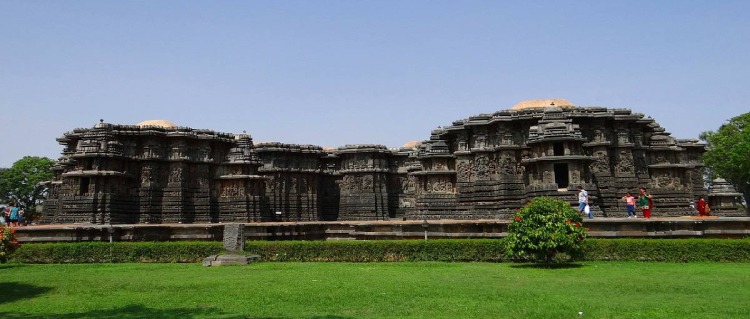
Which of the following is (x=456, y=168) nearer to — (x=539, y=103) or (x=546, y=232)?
(x=539, y=103)

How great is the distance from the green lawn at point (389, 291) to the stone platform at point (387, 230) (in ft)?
9.02

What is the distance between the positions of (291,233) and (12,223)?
14.8 meters

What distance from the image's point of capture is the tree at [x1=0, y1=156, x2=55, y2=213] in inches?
2140

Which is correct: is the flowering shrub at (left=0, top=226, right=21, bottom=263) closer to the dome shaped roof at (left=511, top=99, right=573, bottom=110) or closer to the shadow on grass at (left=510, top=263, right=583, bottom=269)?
the shadow on grass at (left=510, top=263, right=583, bottom=269)

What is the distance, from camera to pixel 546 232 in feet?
44.1

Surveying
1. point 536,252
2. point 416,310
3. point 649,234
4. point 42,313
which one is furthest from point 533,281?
point 42,313

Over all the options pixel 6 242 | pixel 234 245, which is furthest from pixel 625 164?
pixel 6 242

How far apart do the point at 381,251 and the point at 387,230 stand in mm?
3471

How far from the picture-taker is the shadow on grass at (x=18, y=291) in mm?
10719

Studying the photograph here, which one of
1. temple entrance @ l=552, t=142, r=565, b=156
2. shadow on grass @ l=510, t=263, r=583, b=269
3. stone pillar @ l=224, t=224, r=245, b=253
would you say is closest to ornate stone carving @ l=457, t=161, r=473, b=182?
temple entrance @ l=552, t=142, r=565, b=156

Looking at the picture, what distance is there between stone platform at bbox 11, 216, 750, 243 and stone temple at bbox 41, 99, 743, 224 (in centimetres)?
701

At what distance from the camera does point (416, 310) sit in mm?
8336

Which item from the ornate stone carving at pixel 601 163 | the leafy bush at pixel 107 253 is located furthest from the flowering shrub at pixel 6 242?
the ornate stone carving at pixel 601 163

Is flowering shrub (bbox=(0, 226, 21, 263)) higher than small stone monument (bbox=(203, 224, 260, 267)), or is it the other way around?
flowering shrub (bbox=(0, 226, 21, 263))
